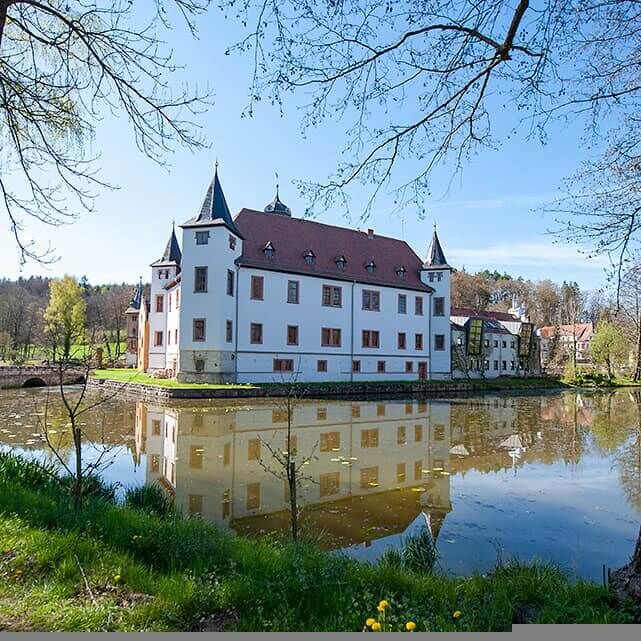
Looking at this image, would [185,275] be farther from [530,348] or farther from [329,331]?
[530,348]

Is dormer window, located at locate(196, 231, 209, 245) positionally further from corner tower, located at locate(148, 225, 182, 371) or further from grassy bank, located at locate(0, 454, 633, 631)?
grassy bank, located at locate(0, 454, 633, 631)

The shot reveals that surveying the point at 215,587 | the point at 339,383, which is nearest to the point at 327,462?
the point at 215,587

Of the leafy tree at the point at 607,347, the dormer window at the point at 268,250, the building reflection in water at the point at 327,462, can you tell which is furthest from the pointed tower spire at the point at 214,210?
the leafy tree at the point at 607,347

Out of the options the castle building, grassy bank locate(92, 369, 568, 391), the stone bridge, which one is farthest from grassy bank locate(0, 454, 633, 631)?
the stone bridge

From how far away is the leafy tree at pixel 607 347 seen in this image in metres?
44.3

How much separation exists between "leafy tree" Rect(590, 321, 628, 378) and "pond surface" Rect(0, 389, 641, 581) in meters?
31.3

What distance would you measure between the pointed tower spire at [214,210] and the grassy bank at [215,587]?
23.8m

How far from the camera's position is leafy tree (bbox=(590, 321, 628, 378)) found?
4434 centimetres

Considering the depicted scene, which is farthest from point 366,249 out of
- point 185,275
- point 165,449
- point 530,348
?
point 165,449

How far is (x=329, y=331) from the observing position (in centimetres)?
3244

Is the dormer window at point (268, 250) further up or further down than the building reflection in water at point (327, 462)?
further up

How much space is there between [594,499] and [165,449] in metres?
8.22

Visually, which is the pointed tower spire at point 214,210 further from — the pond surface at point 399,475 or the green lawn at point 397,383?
the pond surface at point 399,475

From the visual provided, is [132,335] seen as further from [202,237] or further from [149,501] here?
[149,501]
